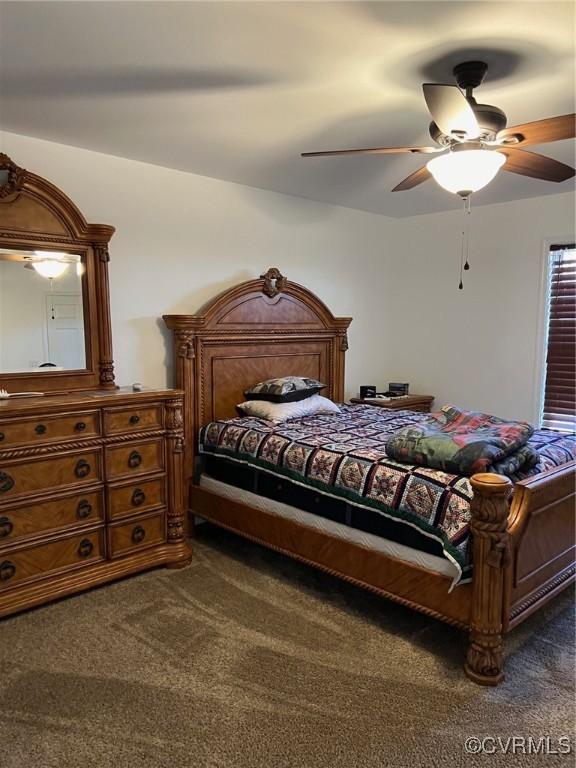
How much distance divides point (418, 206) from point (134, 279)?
2.52 metres

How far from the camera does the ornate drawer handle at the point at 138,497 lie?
2969mm

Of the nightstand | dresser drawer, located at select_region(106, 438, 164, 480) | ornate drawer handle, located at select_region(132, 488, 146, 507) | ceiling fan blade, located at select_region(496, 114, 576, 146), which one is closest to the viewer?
ceiling fan blade, located at select_region(496, 114, 576, 146)

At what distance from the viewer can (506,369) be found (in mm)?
4445

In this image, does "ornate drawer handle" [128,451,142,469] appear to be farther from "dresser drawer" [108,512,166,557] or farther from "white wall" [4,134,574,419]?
"white wall" [4,134,574,419]

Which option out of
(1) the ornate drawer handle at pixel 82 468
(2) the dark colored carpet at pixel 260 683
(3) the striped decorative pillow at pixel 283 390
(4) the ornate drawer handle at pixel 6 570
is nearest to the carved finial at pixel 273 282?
(3) the striped decorative pillow at pixel 283 390

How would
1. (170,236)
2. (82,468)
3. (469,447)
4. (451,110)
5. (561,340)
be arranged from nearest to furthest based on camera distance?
(451,110)
(469,447)
(82,468)
(170,236)
(561,340)

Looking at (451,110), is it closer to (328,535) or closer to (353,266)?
(328,535)

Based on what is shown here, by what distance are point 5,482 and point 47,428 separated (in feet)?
0.99

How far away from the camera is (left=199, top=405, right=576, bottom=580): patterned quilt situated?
7.13 ft

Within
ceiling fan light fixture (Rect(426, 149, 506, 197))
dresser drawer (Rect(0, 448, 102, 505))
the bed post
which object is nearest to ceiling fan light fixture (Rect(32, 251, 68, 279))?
dresser drawer (Rect(0, 448, 102, 505))

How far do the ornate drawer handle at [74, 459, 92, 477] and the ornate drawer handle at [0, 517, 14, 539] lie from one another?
37cm

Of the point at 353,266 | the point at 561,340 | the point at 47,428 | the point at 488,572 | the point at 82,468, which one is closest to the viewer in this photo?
the point at 488,572

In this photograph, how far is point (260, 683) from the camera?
2.11 metres

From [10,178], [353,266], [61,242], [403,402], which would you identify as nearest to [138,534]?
[61,242]
